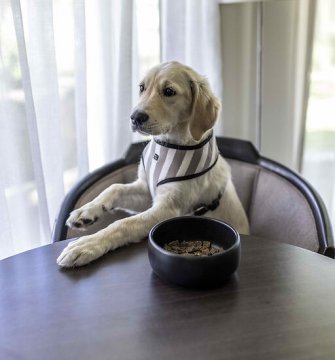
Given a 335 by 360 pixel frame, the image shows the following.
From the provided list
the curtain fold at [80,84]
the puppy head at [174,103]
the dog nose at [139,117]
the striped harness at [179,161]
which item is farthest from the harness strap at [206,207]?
the curtain fold at [80,84]

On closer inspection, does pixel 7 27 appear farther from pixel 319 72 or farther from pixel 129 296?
pixel 319 72

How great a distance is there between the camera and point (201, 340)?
765mm

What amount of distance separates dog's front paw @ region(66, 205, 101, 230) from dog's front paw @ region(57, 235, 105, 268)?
18 centimetres

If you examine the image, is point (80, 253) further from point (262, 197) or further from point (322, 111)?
point (322, 111)

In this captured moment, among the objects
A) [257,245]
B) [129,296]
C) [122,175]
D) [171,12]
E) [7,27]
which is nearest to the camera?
[129,296]

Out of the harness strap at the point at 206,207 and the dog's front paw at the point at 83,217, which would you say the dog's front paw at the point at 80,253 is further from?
the harness strap at the point at 206,207

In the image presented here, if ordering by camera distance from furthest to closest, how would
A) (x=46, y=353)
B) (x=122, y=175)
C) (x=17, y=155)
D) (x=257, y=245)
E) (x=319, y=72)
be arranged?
1. (x=319, y=72)
2. (x=122, y=175)
3. (x=17, y=155)
4. (x=257, y=245)
5. (x=46, y=353)

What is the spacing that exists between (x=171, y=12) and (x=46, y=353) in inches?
57.6

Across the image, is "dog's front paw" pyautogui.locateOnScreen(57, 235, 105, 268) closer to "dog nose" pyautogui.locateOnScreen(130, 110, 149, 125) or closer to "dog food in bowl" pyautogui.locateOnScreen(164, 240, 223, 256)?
"dog food in bowl" pyautogui.locateOnScreen(164, 240, 223, 256)

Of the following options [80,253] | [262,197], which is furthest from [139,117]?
[262,197]

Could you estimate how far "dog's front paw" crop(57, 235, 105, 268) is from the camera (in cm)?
101

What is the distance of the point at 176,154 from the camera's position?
131 centimetres

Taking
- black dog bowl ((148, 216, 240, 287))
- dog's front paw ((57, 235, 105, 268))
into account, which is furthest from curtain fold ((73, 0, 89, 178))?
black dog bowl ((148, 216, 240, 287))

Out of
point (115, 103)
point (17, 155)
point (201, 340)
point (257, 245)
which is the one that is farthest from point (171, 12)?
point (201, 340)
